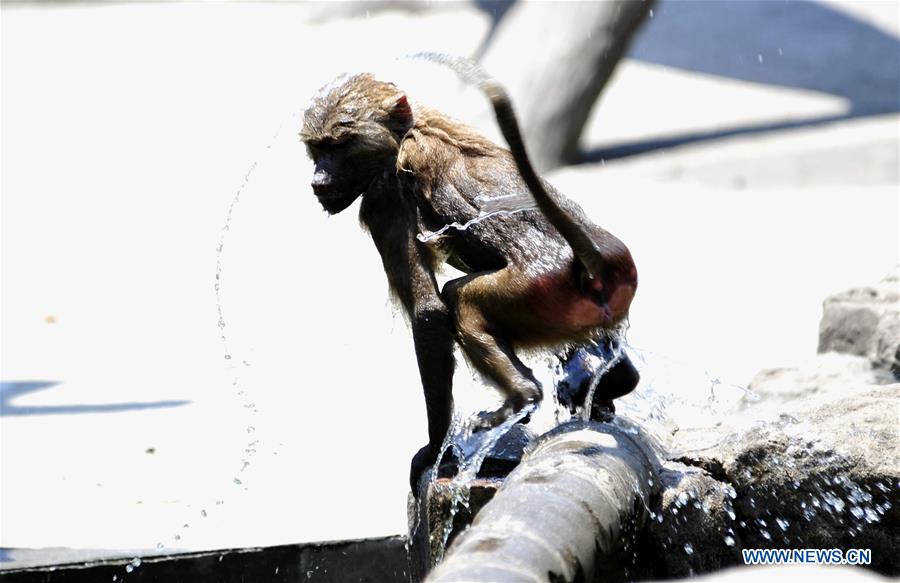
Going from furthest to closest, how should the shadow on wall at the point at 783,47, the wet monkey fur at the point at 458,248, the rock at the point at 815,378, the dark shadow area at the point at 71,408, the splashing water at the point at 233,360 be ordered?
the shadow on wall at the point at 783,47
the dark shadow area at the point at 71,408
the rock at the point at 815,378
the splashing water at the point at 233,360
the wet monkey fur at the point at 458,248

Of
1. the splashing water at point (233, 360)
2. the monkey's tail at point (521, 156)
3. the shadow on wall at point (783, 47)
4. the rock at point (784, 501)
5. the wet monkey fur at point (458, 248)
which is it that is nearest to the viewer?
the monkey's tail at point (521, 156)

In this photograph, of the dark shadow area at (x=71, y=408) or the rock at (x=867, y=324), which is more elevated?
the rock at (x=867, y=324)

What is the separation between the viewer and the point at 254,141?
36.9 ft

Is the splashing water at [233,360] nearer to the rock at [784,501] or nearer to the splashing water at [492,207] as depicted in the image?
the splashing water at [492,207]

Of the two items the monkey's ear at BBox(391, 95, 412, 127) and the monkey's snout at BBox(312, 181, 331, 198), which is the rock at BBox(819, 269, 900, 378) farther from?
the monkey's snout at BBox(312, 181, 331, 198)

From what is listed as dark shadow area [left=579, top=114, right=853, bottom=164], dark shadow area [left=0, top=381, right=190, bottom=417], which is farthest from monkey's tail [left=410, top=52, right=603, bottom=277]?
dark shadow area [left=579, top=114, right=853, bottom=164]

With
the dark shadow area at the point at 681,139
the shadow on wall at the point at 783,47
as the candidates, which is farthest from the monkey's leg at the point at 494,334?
the shadow on wall at the point at 783,47

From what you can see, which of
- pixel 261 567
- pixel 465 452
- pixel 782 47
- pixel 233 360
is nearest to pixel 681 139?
pixel 782 47

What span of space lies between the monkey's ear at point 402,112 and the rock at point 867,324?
80.2 inches

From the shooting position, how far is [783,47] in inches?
573

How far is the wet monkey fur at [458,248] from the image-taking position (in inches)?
138

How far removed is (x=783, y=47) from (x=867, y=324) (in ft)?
33.0

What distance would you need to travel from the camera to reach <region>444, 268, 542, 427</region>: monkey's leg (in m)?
3.51

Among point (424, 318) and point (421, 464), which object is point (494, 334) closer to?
point (424, 318)
